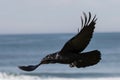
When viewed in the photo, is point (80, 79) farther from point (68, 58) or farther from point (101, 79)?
point (68, 58)

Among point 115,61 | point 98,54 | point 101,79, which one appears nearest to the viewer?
point 98,54

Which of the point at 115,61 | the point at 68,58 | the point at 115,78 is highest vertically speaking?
the point at 115,61

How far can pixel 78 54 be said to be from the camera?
17.6 feet

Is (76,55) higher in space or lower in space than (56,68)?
lower

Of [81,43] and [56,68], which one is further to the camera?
[56,68]

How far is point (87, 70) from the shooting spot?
4241 centimetres

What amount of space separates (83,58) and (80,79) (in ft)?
105

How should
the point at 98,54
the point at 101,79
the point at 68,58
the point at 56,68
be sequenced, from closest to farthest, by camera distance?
the point at 68,58, the point at 98,54, the point at 101,79, the point at 56,68

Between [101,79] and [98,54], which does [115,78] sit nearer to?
[101,79]

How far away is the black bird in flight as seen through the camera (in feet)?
16.9

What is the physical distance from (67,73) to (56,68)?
4048 mm

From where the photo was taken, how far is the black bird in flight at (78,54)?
5.14 meters

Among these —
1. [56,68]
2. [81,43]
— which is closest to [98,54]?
[81,43]

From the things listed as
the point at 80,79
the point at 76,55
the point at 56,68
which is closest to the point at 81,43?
the point at 76,55
